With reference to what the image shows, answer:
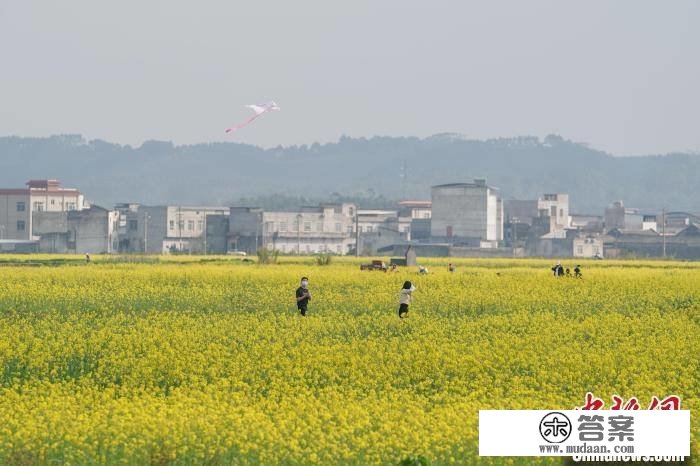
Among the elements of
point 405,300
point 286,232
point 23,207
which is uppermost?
point 23,207

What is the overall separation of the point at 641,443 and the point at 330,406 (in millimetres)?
7040

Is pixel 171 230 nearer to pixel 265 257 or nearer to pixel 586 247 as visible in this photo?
pixel 586 247

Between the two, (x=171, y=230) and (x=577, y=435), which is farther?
(x=171, y=230)

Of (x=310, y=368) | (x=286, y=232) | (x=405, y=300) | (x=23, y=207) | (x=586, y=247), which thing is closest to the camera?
(x=310, y=368)

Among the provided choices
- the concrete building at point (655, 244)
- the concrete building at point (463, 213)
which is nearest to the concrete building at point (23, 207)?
the concrete building at point (463, 213)

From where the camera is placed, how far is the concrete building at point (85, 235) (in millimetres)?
155125

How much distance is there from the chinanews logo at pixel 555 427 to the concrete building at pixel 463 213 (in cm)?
15712

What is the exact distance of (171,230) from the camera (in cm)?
16638

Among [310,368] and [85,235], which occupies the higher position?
[85,235]

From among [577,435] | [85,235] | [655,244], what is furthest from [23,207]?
[577,435]

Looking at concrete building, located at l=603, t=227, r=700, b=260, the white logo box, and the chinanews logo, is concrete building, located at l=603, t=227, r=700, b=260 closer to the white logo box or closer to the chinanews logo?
the white logo box

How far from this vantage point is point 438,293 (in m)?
48.0

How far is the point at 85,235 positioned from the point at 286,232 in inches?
939

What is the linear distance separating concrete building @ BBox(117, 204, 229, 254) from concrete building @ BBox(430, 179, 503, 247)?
102 feet
